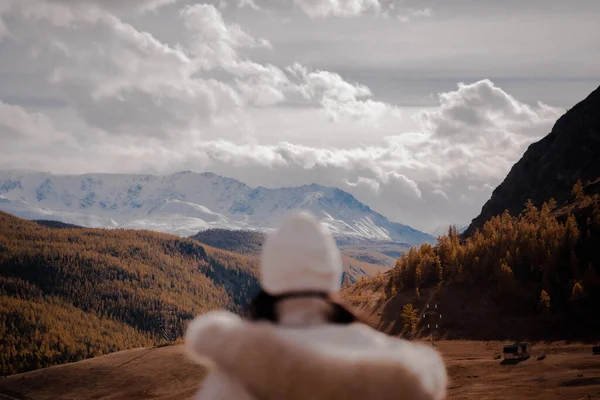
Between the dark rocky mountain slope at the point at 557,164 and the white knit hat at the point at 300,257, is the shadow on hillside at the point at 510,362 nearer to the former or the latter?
the white knit hat at the point at 300,257

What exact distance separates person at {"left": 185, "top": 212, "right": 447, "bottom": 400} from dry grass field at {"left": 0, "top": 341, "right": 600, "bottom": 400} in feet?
172

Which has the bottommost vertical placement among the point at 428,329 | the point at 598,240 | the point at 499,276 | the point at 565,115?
the point at 428,329

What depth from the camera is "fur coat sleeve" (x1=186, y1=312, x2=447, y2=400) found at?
3.60 meters

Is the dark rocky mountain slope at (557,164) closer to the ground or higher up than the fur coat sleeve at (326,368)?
higher up

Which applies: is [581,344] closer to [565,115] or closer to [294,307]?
[294,307]

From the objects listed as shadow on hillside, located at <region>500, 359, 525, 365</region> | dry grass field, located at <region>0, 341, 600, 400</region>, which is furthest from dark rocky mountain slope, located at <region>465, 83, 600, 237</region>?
shadow on hillside, located at <region>500, 359, 525, 365</region>

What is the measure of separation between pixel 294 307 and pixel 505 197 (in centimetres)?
16023

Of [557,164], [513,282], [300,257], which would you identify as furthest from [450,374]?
[557,164]

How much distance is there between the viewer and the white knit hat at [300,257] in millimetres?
4117

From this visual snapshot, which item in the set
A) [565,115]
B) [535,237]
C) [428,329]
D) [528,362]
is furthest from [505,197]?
[528,362]

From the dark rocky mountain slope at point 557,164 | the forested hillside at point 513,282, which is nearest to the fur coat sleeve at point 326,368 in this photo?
the forested hillside at point 513,282

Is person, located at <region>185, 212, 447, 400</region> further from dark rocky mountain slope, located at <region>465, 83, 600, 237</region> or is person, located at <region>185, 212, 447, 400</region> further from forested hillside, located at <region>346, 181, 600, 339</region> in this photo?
dark rocky mountain slope, located at <region>465, 83, 600, 237</region>

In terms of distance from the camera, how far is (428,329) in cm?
9225

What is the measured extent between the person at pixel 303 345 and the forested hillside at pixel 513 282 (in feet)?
277
